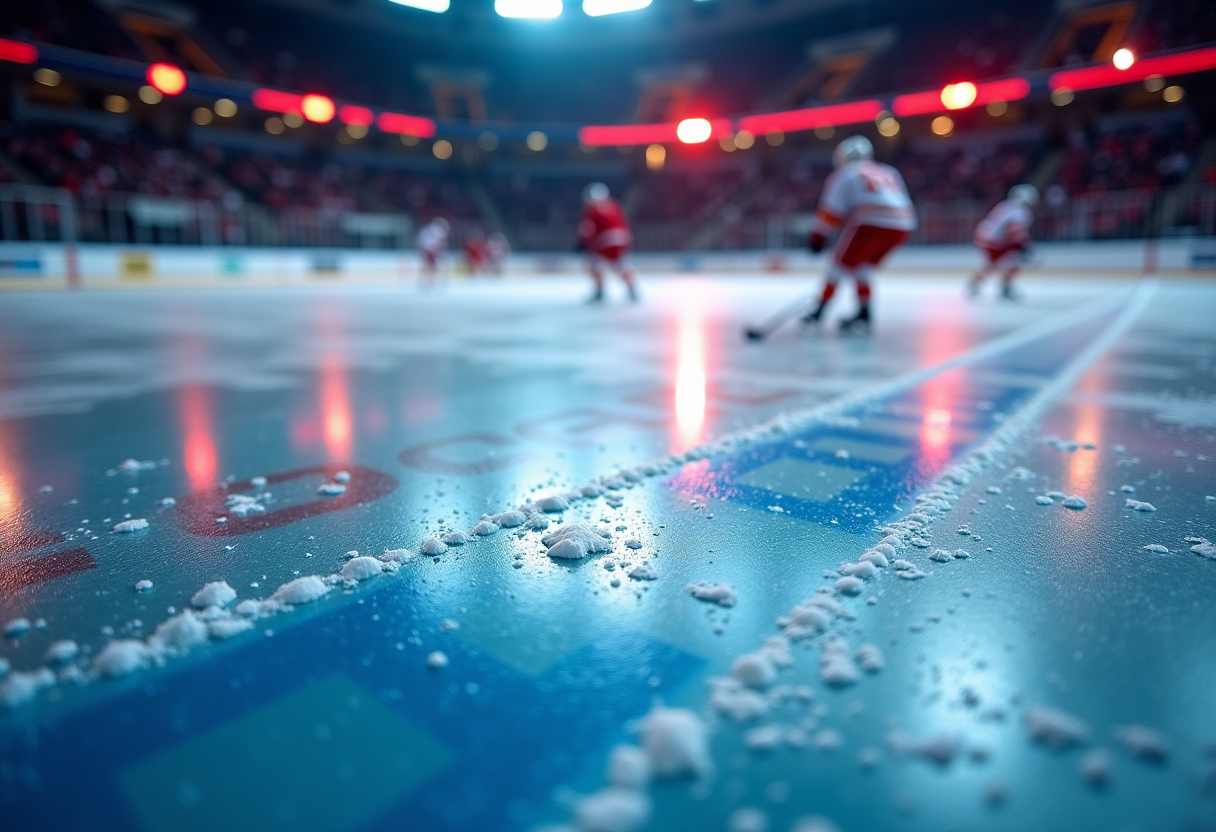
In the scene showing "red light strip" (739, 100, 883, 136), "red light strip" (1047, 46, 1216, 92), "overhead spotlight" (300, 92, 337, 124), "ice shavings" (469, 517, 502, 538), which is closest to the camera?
"ice shavings" (469, 517, 502, 538)

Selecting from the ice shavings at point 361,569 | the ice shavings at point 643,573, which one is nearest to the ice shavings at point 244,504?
the ice shavings at point 361,569

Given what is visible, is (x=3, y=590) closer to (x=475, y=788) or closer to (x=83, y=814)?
(x=83, y=814)

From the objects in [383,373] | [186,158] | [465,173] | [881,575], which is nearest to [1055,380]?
[881,575]

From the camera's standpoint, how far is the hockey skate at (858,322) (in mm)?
5795

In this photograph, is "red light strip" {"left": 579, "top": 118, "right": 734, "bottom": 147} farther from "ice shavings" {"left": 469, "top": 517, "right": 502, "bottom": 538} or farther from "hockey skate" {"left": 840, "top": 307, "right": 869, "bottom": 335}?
"ice shavings" {"left": 469, "top": 517, "right": 502, "bottom": 538}

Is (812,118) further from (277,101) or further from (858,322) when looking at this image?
(858,322)

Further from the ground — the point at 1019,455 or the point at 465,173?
the point at 465,173

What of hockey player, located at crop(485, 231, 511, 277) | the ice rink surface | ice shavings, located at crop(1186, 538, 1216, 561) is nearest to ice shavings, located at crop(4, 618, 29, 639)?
the ice rink surface

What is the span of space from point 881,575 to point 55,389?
3514mm

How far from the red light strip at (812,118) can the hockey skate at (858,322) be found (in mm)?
23877

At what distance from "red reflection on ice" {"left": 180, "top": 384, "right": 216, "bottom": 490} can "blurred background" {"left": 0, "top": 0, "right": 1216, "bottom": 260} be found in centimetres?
1530

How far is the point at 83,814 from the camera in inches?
28.7

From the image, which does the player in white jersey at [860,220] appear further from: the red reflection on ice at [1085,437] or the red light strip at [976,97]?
the red light strip at [976,97]

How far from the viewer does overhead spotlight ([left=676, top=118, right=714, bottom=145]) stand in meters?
30.7
